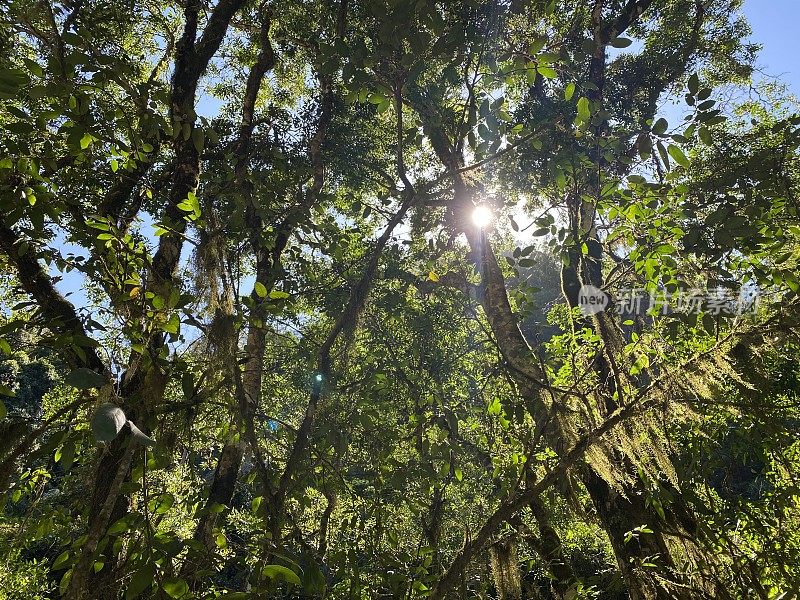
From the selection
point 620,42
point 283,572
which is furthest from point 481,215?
point 283,572

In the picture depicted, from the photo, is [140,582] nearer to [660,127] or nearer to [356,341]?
[660,127]

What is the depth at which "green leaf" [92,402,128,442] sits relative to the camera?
2.81ft

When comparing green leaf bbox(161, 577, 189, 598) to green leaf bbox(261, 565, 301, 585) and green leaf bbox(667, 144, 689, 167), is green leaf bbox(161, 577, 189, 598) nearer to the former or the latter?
green leaf bbox(261, 565, 301, 585)

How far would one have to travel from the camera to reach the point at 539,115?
5922 mm

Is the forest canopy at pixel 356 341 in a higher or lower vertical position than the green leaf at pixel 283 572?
higher

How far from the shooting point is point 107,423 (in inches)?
34.4

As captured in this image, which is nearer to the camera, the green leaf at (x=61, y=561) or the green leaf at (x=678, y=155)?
the green leaf at (x=61, y=561)

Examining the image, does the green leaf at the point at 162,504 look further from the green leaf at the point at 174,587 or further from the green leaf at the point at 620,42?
the green leaf at the point at 620,42

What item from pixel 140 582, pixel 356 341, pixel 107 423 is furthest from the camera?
pixel 356 341

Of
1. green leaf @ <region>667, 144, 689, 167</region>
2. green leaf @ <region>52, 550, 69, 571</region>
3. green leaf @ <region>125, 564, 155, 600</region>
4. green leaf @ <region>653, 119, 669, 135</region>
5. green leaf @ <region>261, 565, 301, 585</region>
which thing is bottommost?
green leaf @ <region>125, 564, 155, 600</region>

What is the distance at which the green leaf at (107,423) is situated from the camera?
2.81ft

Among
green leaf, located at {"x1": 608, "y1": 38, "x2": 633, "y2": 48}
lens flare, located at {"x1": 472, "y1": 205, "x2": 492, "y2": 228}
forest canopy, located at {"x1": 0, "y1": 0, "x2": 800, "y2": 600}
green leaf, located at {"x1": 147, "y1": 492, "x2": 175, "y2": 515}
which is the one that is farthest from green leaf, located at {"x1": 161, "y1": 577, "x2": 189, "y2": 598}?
lens flare, located at {"x1": 472, "y1": 205, "x2": 492, "y2": 228}

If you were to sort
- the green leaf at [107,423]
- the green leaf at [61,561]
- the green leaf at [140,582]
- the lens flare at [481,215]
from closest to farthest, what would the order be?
the green leaf at [107,423] < the green leaf at [140,582] < the green leaf at [61,561] < the lens flare at [481,215]

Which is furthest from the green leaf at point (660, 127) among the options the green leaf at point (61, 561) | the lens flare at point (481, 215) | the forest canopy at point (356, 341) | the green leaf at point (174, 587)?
the green leaf at point (61, 561)
